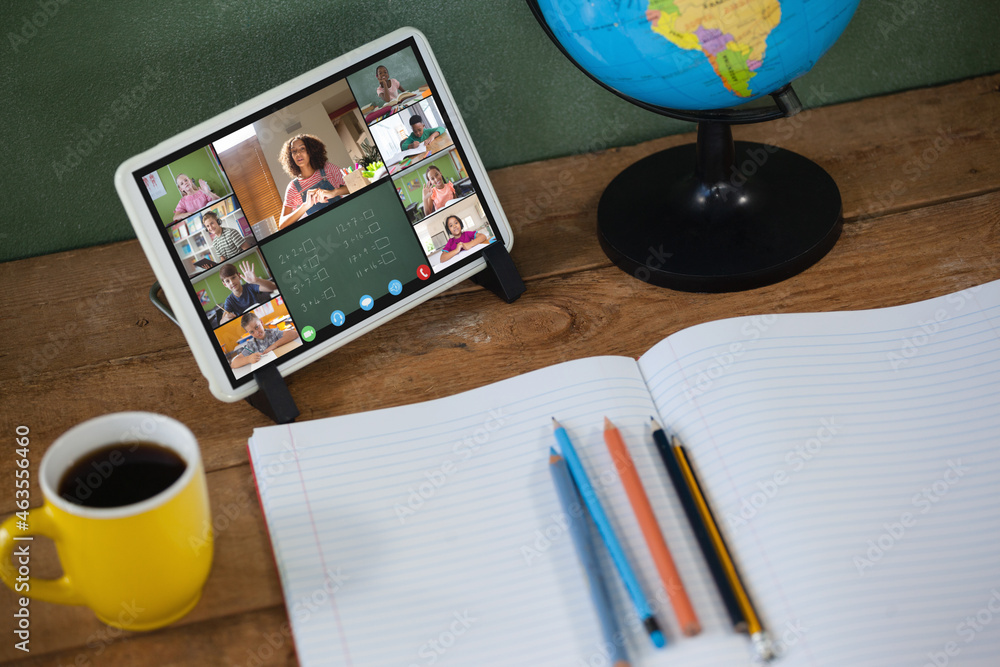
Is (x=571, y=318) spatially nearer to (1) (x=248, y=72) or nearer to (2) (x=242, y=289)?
(2) (x=242, y=289)

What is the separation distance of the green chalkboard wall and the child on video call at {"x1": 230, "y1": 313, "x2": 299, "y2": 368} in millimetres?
326

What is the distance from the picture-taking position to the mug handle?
493 mm

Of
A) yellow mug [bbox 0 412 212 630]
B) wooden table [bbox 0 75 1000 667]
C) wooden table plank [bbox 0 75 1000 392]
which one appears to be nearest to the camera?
yellow mug [bbox 0 412 212 630]

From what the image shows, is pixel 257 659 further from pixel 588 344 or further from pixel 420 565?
pixel 588 344

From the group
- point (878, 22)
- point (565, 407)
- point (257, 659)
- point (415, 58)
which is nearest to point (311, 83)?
point (415, 58)

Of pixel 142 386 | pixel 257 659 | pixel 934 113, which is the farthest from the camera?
pixel 934 113

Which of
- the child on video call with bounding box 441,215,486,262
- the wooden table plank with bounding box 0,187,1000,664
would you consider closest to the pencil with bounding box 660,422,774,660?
the wooden table plank with bounding box 0,187,1000,664

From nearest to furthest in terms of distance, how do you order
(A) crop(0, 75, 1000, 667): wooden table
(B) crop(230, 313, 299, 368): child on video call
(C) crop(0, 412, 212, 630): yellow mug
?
1. (C) crop(0, 412, 212, 630): yellow mug
2. (A) crop(0, 75, 1000, 667): wooden table
3. (B) crop(230, 313, 299, 368): child on video call

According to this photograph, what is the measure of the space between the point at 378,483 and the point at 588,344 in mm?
246

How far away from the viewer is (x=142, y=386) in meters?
0.77

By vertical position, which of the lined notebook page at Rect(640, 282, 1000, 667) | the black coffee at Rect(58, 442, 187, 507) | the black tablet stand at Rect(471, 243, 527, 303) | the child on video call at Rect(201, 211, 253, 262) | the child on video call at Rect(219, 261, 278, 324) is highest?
the child on video call at Rect(201, 211, 253, 262)

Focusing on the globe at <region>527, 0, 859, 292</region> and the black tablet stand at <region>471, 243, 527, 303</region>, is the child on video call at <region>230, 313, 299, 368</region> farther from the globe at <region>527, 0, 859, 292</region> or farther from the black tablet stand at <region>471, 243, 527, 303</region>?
the globe at <region>527, 0, 859, 292</region>

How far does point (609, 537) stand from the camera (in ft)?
1.86

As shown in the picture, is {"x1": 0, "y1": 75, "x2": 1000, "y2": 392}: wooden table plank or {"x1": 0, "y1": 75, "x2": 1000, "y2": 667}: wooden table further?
{"x1": 0, "y1": 75, "x2": 1000, "y2": 392}: wooden table plank
